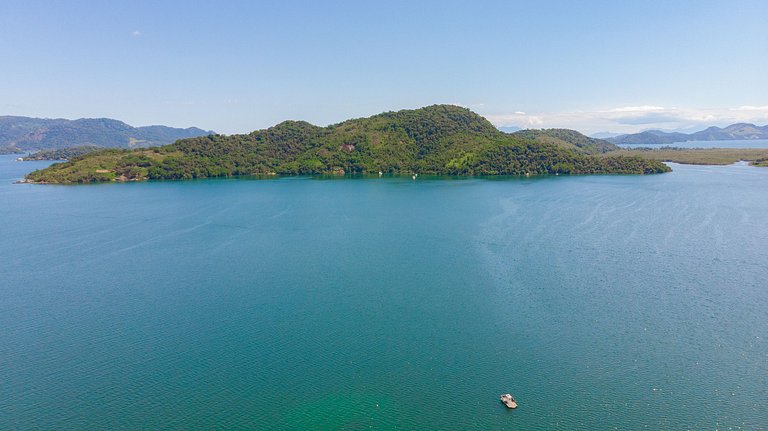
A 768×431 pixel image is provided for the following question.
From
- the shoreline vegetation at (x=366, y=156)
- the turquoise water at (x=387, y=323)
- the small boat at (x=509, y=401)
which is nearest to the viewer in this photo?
the small boat at (x=509, y=401)

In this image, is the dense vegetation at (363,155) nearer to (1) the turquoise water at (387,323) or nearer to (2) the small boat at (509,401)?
(1) the turquoise water at (387,323)

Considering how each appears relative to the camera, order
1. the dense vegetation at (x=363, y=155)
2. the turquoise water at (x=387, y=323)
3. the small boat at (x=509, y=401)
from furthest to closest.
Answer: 1. the dense vegetation at (x=363, y=155)
2. the turquoise water at (x=387, y=323)
3. the small boat at (x=509, y=401)

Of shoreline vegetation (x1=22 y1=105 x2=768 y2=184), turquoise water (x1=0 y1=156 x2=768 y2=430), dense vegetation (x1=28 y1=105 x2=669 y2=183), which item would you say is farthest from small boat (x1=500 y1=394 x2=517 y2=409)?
dense vegetation (x1=28 y1=105 x2=669 y2=183)

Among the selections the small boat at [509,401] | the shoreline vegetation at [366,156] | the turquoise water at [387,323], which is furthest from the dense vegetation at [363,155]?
the small boat at [509,401]

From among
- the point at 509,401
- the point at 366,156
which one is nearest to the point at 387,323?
the point at 509,401

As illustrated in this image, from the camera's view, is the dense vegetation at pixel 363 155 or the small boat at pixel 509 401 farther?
the dense vegetation at pixel 363 155

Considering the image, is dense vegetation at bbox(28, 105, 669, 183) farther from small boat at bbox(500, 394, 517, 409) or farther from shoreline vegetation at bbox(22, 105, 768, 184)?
small boat at bbox(500, 394, 517, 409)
